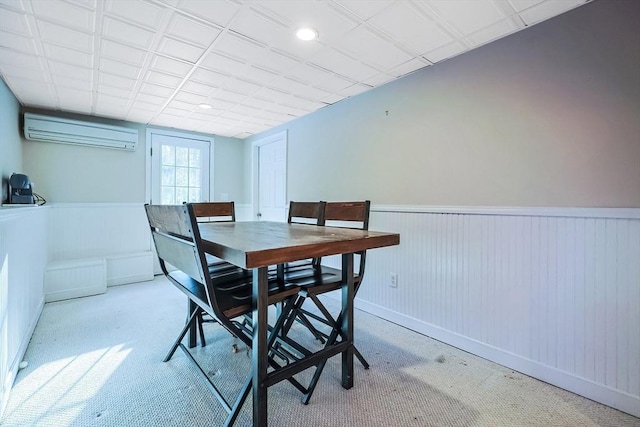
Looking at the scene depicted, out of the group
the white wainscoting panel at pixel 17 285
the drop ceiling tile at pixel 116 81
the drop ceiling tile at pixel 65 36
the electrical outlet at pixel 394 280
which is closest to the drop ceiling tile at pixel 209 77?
the drop ceiling tile at pixel 116 81

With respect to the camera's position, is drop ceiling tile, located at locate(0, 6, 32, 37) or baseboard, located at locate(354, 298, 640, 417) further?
drop ceiling tile, located at locate(0, 6, 32, 37)

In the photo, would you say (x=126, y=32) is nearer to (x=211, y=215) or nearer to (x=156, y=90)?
(x=156, y=90)

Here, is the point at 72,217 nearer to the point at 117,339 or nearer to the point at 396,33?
the point at 117,339

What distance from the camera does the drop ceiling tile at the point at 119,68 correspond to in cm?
205

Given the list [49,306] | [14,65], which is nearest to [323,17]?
[14,65]

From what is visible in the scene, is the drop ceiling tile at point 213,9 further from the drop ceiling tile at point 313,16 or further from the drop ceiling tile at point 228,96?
the drop ceiling tile at point 228,96

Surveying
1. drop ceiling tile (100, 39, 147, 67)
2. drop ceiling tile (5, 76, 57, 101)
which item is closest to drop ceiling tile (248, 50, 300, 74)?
drop ceiling tile (100, 39, 147, 67)

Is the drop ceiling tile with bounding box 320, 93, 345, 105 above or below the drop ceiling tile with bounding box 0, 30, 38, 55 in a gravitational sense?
above

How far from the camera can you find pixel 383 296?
2523mm

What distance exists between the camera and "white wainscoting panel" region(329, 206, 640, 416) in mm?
1402

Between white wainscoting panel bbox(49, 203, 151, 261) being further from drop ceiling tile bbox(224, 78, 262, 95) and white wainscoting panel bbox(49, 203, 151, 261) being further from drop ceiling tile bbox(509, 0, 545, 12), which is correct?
drop ceiling tile bbox(509, 0, 545, 12)

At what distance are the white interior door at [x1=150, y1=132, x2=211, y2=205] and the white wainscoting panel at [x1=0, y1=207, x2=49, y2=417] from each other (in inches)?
60.7

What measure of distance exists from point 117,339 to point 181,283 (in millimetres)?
1070

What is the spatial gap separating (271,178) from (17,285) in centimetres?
288
